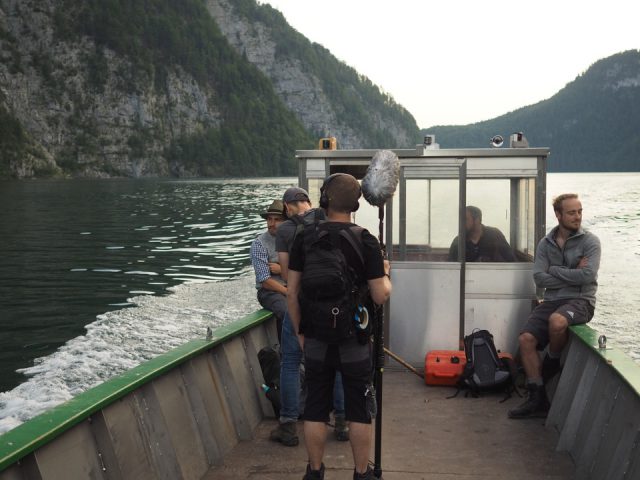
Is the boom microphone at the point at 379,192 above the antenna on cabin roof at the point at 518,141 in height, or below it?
below

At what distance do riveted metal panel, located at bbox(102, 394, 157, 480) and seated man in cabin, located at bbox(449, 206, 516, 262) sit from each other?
4447 millimetres

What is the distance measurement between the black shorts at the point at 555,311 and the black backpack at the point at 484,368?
1.71 ft

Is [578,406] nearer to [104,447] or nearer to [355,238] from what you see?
[355,238]

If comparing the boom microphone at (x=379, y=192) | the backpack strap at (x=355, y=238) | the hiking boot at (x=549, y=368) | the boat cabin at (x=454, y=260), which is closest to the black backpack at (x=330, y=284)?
the backpack strap at (x=355, y=238)

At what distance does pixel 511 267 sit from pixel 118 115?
19798 centimetres

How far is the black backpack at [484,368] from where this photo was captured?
758 centimetres

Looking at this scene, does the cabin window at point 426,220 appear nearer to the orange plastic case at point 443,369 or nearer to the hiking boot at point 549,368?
the orange plastic case at point 443,369

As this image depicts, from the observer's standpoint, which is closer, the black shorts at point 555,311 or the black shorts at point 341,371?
the black shorts at point 341,371

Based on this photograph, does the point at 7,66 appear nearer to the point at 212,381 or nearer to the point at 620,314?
the point at 620,314

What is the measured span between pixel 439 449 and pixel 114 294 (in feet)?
65.0

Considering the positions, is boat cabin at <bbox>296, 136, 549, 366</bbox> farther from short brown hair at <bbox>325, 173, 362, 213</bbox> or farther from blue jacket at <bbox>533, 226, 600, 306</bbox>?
short brown hair at <bbox>325, 173, 362, 213</bbox>

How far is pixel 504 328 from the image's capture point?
8.48 metres

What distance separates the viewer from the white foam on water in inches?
537

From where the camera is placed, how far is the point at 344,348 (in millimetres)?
4598
